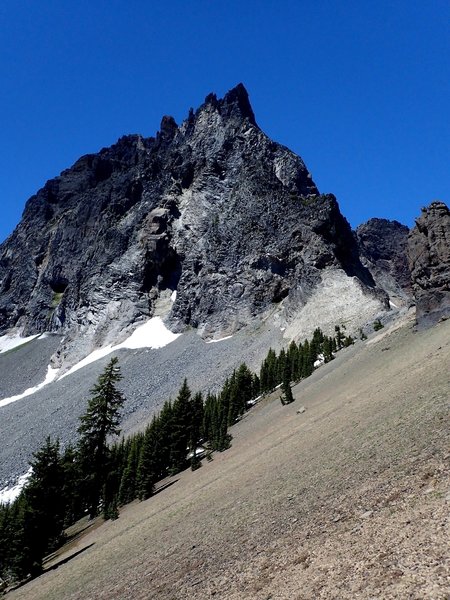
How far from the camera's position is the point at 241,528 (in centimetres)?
1336

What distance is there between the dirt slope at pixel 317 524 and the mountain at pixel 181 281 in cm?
4737

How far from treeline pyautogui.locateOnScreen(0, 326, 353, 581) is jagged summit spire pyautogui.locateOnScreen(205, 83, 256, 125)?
113 metres

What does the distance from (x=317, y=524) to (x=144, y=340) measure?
10856cm

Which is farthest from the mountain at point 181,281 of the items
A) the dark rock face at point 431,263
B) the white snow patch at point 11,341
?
the dark rock face at point 431,263

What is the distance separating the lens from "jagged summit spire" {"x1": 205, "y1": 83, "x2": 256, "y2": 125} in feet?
516

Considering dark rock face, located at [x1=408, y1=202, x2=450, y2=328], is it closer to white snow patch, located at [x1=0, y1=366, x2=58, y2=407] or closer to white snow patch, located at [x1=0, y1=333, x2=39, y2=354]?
white snow patch, located at [x1=0, y1=366, x2=58, y2=407]

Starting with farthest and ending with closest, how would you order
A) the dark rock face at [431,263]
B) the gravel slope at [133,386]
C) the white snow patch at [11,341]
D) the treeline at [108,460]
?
the white snow patch at [11,341] → the gravel slope at [133,386] → the dark rock face at [431,263] → the treeline at [108,460]

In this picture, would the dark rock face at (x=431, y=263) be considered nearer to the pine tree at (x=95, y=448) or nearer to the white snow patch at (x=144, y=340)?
the pine tree at (x=95, y=448)

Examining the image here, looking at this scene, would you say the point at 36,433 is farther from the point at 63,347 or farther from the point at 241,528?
the point at 241,528

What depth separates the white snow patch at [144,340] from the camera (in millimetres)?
112787

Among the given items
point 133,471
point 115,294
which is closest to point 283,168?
point 115,294

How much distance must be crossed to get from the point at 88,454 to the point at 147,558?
25103mm

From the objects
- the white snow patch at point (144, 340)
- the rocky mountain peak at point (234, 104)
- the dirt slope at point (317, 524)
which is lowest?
the dirt slope at point (317, 524)

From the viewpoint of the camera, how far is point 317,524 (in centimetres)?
1066
